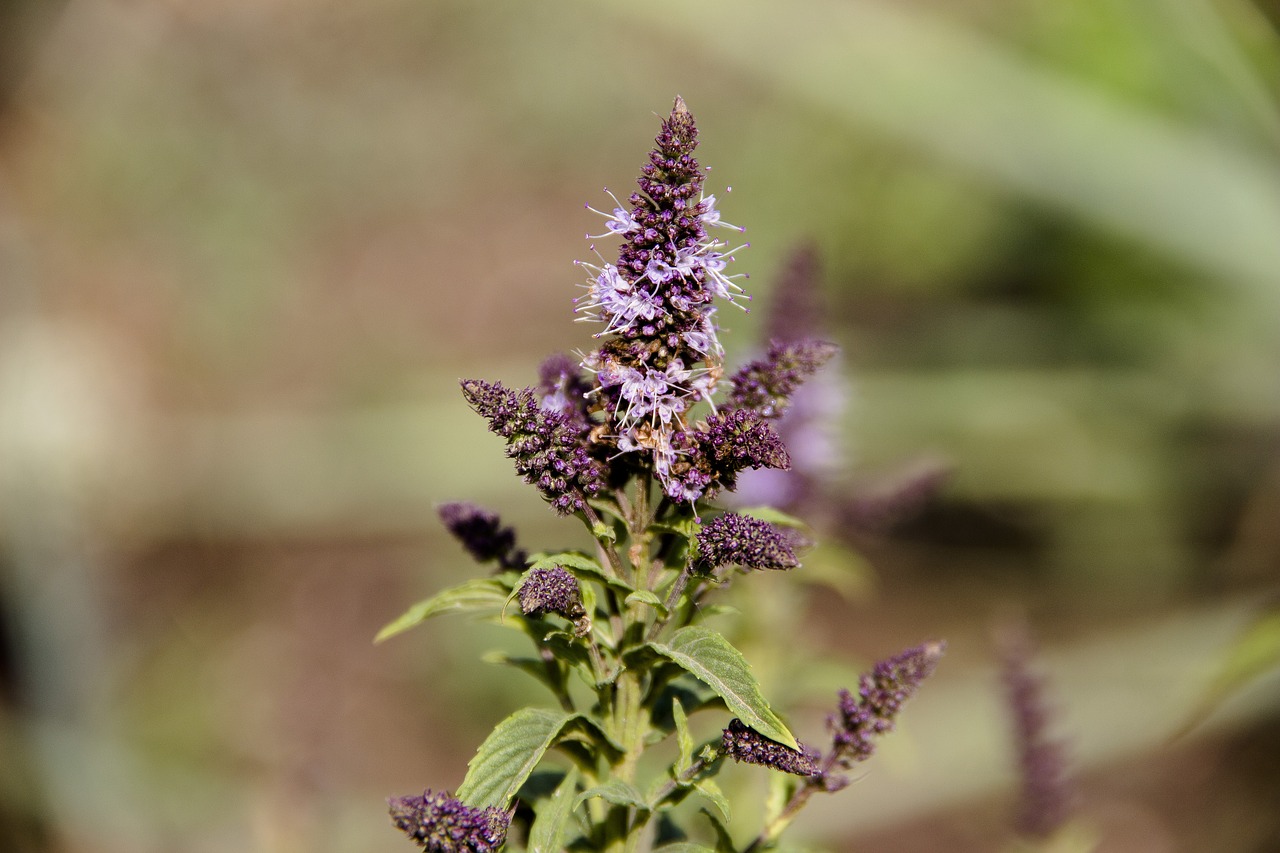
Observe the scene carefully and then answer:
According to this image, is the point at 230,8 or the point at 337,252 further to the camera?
the point at 230,8

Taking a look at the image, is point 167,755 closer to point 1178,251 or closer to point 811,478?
point 811,478

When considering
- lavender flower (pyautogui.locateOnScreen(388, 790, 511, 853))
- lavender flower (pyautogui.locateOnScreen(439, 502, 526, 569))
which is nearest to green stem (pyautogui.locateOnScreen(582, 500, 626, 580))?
lavender flower (pyautogui.locateOnScreen(439, 502, 526, 569))

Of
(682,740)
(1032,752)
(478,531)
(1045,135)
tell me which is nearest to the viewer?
(682,740)

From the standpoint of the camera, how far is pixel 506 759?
3.47 ft

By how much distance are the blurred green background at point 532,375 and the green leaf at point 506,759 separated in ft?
5.35

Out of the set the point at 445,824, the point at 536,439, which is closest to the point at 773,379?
the point at 536,439

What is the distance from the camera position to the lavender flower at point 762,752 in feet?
3.43

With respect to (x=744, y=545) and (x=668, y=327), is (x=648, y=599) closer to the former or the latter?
(x=744, y=545)

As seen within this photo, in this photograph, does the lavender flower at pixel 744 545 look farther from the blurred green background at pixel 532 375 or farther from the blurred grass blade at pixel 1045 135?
the blurred grass blade at pixel 1045 135

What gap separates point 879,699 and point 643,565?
0.90 ft

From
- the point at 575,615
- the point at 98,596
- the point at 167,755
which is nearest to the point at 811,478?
the point at 575,615

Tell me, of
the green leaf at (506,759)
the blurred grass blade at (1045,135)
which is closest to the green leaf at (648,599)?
the green leaf at (506,759)

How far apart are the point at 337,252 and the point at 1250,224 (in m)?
4.64

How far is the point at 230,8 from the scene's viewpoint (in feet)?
24.9
